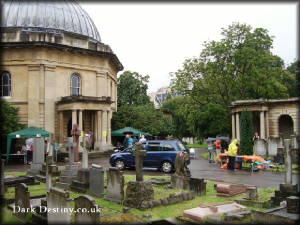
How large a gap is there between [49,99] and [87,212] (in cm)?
2553

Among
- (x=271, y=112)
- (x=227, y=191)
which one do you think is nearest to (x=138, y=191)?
(x=227, y=191)

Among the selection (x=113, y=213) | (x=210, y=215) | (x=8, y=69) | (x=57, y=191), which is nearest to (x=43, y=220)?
(x=57, y=191)

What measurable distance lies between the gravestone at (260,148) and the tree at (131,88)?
103 feet

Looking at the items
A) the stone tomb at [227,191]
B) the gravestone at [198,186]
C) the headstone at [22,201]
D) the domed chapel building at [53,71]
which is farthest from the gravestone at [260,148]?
the headstone at [22,201]

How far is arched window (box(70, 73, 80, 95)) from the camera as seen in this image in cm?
3312

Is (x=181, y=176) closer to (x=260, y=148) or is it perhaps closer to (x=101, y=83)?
(x=260, y=148)

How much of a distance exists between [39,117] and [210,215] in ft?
85.5

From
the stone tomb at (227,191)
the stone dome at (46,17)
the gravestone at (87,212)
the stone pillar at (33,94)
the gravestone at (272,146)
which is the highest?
the stone dome at (46,17)

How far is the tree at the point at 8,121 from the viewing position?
85.7 feet

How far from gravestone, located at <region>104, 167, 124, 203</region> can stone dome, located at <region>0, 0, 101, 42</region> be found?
26808 mm

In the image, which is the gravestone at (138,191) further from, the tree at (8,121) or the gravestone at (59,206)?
the tree at (8,121)

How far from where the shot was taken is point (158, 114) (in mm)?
45531

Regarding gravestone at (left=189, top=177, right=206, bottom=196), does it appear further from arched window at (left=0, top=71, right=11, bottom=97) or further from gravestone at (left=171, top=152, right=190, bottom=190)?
arched window at (left=0, top=71, right=11, bottom=97)

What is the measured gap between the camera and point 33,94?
30.5m
